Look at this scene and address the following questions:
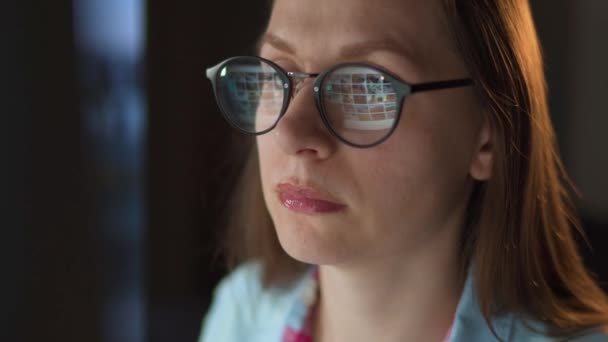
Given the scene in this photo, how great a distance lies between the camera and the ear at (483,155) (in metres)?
0.99

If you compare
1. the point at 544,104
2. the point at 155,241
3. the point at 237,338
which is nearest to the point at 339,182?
the point at 544,104

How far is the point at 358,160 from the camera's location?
3.01 feet

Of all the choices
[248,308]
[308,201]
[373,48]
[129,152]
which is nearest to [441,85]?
[373,48]

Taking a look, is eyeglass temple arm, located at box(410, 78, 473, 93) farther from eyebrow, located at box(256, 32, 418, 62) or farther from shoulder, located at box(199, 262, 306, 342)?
shoulder, located at box(199, 262, 306, 342)

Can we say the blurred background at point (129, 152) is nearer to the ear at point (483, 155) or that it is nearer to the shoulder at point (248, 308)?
the shoulder at point (248, 308)

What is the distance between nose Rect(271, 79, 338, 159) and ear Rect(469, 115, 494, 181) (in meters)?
0.21

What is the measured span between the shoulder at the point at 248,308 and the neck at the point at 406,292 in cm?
20

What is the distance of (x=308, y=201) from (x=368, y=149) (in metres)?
0.10

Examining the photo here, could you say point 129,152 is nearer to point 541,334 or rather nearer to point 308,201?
point 308,201

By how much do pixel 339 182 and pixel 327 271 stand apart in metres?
A: 0.25

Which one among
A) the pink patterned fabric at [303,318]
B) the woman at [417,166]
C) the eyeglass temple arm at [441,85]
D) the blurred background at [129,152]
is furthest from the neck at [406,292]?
the blurred background at [129,152]

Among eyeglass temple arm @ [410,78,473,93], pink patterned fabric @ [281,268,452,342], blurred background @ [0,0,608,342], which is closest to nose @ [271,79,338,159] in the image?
eyeglass temple arm @ [410,78,473,93]

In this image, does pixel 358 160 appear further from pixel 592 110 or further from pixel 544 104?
pixel 592 110

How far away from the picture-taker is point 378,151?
91cm
